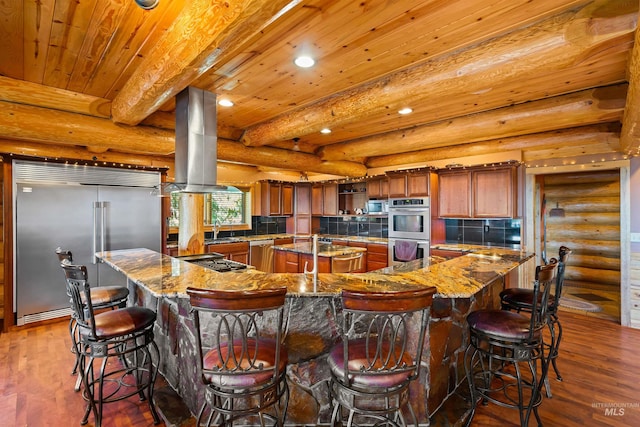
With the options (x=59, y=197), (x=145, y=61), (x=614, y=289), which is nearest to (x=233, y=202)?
(x=59, y=197)

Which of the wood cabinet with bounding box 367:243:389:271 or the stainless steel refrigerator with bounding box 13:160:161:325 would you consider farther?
the wood cabinet with bounding box 367:243:389:271

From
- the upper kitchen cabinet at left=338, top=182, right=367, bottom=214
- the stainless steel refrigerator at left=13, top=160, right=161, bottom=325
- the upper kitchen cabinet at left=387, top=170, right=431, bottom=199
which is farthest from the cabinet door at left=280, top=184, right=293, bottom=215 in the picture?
the stainless steel refrigerator at left=13, top=160, right=161, bottom=325

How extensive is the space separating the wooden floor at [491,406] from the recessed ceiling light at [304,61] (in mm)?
2808

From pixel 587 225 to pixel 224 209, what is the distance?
6697mm

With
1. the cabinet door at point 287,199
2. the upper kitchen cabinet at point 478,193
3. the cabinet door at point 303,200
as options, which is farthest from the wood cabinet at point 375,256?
the cabinet door at point 287,199

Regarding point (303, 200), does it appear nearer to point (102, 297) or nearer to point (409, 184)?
point (409, 184)

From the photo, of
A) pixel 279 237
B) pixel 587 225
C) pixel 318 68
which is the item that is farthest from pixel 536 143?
pixel 279 237

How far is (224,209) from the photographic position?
6.87m

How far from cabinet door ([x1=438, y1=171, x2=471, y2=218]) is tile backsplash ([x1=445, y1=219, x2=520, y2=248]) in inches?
12.8

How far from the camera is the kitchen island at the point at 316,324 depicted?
2105 millimetres

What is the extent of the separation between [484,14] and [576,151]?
3746 millimetres

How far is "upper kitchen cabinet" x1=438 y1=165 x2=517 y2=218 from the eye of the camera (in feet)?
16.2

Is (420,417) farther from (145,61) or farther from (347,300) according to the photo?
(145,61)

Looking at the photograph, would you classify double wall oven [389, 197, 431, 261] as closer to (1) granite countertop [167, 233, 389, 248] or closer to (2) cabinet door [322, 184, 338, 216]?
(1) granite countertop [167, 233, 389, 248]
